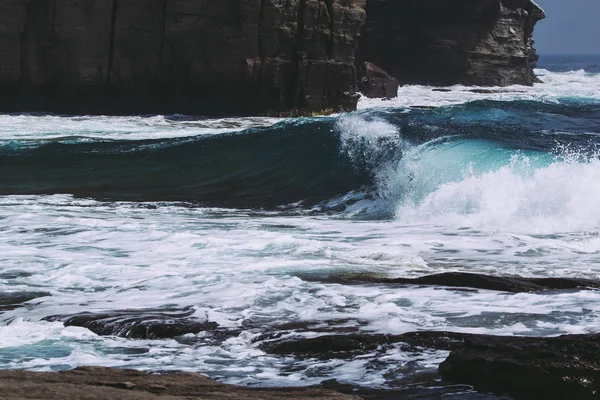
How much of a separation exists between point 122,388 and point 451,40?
158ft

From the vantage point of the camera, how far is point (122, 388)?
4762mm

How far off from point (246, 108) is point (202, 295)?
22.9 meters

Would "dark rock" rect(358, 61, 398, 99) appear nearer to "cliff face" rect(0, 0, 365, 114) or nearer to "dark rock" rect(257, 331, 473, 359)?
"cliff face" rect(0, 0, 365, 114)

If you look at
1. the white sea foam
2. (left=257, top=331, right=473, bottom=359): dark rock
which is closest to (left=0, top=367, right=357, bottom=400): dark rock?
(left=257, top=331, right=473, bottom=359): dark rock

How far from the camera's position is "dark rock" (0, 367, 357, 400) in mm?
4520

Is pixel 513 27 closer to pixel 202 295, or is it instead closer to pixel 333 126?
pixel 333 126

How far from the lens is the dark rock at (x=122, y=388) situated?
4520 millimetres

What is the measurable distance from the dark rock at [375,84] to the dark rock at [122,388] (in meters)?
36.9

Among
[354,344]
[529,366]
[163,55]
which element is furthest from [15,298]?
[163,55]

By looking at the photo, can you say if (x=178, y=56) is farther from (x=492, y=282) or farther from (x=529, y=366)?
(x=529, y=366)

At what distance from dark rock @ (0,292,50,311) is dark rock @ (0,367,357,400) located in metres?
3.29

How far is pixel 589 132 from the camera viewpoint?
→ 25906 mm

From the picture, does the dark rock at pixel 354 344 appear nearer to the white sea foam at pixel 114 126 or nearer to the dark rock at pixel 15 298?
the dark rock at pixel 15 298

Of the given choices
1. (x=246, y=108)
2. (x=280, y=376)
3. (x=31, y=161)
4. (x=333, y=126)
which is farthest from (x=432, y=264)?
(x=246, y=108)
